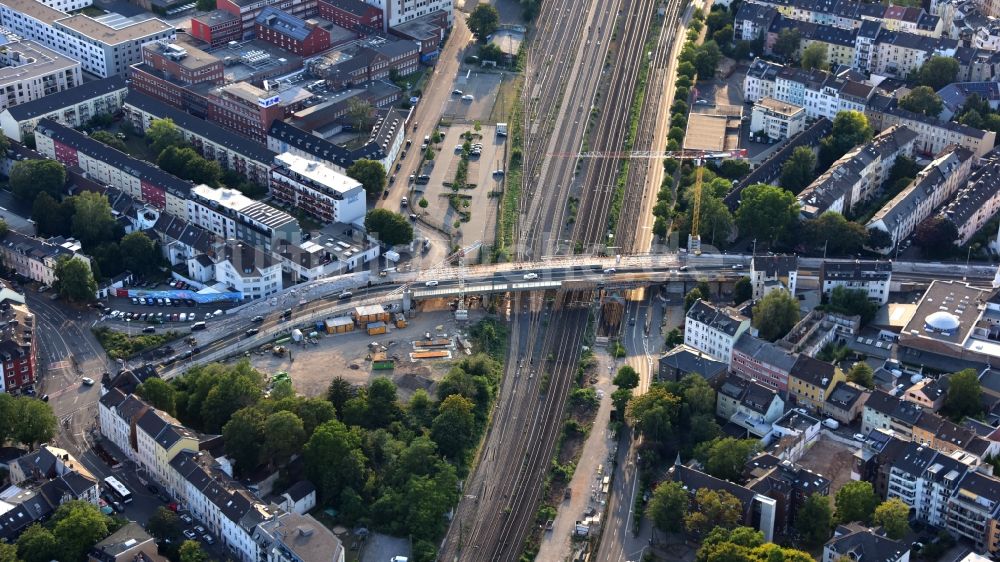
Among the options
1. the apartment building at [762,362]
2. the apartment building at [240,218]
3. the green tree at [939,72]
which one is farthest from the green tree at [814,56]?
the apartment building at [240,218]

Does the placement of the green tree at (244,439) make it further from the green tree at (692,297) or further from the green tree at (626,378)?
the green tree at (692,297)

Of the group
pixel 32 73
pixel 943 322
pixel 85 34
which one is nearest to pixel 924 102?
pixel 943 322

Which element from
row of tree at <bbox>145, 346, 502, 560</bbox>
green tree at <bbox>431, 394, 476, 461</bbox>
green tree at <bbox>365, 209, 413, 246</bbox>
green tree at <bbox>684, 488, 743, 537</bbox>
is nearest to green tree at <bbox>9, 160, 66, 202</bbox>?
green tree at <bbox>365, 209, 413, 246</bbox>

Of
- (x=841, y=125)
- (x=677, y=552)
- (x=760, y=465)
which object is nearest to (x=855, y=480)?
(x=760, y=465)

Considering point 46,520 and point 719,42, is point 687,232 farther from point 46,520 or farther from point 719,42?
point 46,520

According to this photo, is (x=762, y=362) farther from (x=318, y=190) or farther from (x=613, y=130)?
(x=613, y=130)

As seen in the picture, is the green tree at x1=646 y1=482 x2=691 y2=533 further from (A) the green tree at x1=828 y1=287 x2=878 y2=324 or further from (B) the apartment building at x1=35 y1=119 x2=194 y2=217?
(B) the apartment building at x1=35 y1=119 x2=194 y2=217
